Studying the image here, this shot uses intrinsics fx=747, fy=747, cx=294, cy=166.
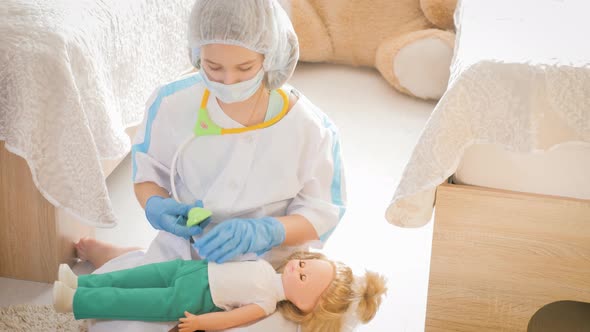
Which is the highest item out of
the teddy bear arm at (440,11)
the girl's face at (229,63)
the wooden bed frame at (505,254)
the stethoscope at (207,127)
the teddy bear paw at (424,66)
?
the girl's face at (229,63)

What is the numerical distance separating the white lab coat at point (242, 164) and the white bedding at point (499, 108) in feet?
0.55

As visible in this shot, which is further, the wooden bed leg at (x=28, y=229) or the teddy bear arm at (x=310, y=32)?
the teddy bear arm at (x=310, y=32)

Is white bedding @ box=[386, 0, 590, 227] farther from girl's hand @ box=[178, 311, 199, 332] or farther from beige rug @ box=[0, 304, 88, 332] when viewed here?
beige rug @ box=[0, 304, 88, 332]

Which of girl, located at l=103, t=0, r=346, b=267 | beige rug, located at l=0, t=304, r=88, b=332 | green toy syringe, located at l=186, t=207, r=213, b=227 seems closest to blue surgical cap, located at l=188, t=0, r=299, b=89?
girl, located at l=103, t=0, r=346, b=267

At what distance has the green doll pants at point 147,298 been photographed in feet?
4.67

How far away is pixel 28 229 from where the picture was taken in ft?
5.70

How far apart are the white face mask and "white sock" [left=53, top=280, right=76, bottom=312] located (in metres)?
0.47

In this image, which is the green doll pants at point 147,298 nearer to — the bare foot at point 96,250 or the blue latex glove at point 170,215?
the blue latex glove at point 170,215

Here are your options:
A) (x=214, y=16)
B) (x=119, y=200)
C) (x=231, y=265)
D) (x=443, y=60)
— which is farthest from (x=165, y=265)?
(x=443, y=60)

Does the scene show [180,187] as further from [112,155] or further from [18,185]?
[18,185]

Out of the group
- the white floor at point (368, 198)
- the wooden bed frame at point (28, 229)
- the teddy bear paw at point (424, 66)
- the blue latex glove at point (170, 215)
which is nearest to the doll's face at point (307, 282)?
the white floor at point (368, 198)

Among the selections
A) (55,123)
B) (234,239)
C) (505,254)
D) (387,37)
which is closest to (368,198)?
(505,254)

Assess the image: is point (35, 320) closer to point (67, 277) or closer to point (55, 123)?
point (67, 277)

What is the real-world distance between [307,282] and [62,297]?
467 millimetres
